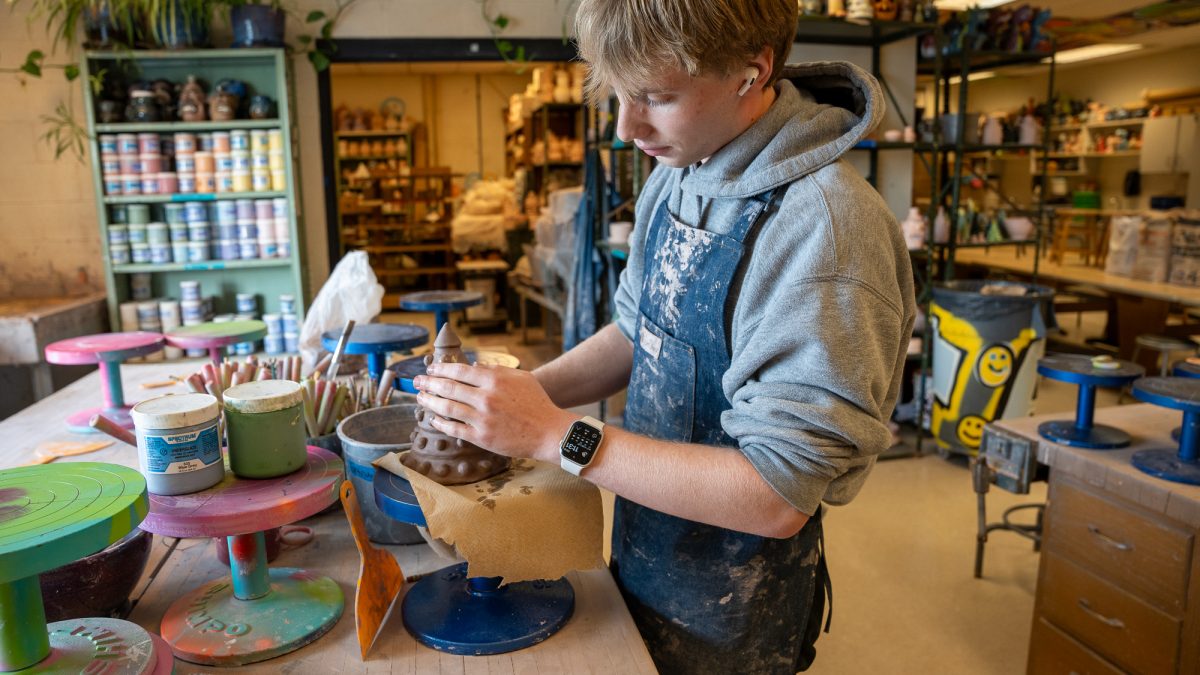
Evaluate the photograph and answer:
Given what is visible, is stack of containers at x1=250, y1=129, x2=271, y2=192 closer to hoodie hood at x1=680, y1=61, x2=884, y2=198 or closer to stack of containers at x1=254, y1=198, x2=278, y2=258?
stack of containers at x1=254, y1=198, x2=278, y2=258

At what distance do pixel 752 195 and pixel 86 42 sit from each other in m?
4.14

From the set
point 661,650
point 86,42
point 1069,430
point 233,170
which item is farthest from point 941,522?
point 86,42

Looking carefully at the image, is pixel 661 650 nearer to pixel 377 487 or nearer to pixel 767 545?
pixel 767 545

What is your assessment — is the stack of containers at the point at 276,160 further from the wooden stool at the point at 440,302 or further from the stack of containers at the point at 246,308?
the wooden stool at the point at 440,302

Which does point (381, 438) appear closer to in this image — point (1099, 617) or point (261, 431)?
point (261, 431)

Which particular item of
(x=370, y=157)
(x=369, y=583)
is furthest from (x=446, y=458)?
(x=370, y=157)

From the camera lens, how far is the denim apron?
46.5 inches

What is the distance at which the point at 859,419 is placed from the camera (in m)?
0.97

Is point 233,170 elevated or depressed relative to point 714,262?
elevated

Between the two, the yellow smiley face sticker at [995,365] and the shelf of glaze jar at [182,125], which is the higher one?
the shelf of glaze jar at [182,125]

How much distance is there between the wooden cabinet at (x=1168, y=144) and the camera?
336 inches

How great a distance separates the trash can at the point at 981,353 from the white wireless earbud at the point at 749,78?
3.35m

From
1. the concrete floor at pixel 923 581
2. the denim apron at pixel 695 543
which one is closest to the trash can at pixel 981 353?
the concrete floor at pixel 923 581

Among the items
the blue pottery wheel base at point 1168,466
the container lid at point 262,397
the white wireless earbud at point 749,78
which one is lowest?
the blue pottery wheel base at point 1168,466
